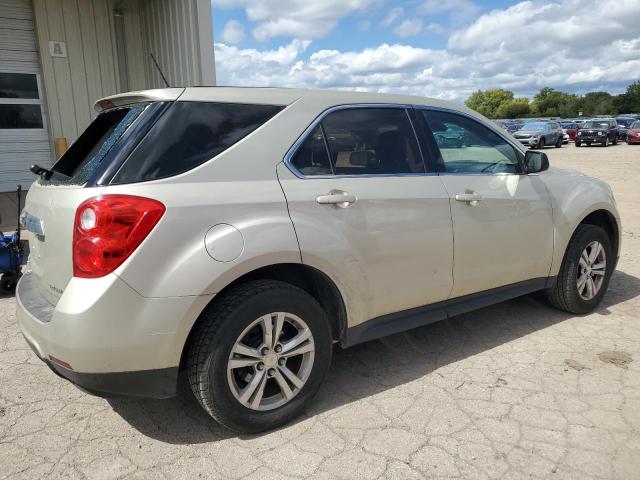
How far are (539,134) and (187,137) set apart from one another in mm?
31748

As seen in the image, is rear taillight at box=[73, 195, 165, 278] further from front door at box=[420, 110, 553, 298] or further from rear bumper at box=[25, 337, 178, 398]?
front door at box=[420, 110, 553, 298]

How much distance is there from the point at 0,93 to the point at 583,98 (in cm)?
11925

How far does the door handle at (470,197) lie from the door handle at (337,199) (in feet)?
2.76

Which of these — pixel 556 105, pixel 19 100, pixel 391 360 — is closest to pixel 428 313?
pixel 391 360

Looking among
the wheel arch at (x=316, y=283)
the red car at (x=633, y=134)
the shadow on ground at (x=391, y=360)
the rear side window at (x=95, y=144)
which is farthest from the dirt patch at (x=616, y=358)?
the red car at (x=633, y=134)

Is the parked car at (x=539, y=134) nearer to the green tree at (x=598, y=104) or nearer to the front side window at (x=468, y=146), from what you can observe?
the front side window at (x=468, y=146)

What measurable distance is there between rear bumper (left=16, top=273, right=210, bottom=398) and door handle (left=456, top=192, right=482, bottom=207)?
1759mm

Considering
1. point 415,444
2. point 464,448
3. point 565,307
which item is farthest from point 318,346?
point 565,307

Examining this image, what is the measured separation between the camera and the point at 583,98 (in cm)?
10788

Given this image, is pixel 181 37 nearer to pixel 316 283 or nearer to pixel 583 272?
pixel 316 283

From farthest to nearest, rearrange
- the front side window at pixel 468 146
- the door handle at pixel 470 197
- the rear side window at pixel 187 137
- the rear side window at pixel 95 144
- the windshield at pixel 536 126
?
the windshield at pixel 536 126, the front side window at pixel 468 146, the door handle at pixel 470 197, the rear side window at pixel 95 144, the rear side window at pixel 187 137

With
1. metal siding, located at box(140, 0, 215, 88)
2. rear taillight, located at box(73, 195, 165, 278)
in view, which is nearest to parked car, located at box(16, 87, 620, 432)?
rear taillight, located at box(73, 195, 165, 278)

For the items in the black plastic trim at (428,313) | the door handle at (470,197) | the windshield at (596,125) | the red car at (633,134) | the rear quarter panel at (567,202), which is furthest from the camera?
the red car at (633,134)

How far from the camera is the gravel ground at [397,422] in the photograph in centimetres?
238
